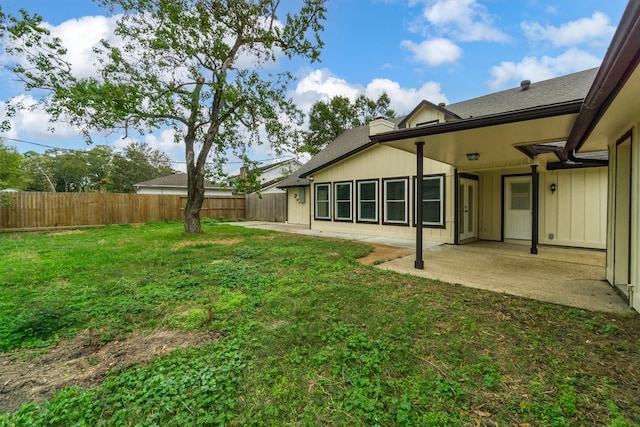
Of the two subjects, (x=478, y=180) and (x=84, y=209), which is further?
(x=84, y=209)

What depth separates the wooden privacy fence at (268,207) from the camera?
52.3ft

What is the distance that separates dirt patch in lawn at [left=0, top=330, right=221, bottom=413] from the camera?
196cm

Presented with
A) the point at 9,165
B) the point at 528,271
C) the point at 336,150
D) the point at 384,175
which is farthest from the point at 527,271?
the point at 9,165

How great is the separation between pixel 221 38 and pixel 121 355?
9390 millimetres

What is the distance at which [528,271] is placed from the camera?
496 cm

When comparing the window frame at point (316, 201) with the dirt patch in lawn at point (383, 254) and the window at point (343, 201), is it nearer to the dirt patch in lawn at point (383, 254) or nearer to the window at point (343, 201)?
the window at point (343, 201)

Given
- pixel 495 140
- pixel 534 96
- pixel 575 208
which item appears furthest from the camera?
pixel 534 96

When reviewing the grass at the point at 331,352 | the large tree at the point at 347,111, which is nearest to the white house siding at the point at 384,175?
the grass at the point at 331,352

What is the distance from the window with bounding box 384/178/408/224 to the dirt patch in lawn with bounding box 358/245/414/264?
5.98 ft

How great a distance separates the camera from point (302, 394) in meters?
1.89

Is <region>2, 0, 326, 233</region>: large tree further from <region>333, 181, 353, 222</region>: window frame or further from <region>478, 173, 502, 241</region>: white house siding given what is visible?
<region>478, 173, 502, 241</region>: white house siding

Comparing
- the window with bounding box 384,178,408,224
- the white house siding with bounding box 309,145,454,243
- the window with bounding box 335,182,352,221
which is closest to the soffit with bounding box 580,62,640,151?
the white house siding with bounding box 309,145,454,243

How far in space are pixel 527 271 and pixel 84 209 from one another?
1614 centimetres

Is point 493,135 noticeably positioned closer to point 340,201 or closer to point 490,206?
point 490,206
